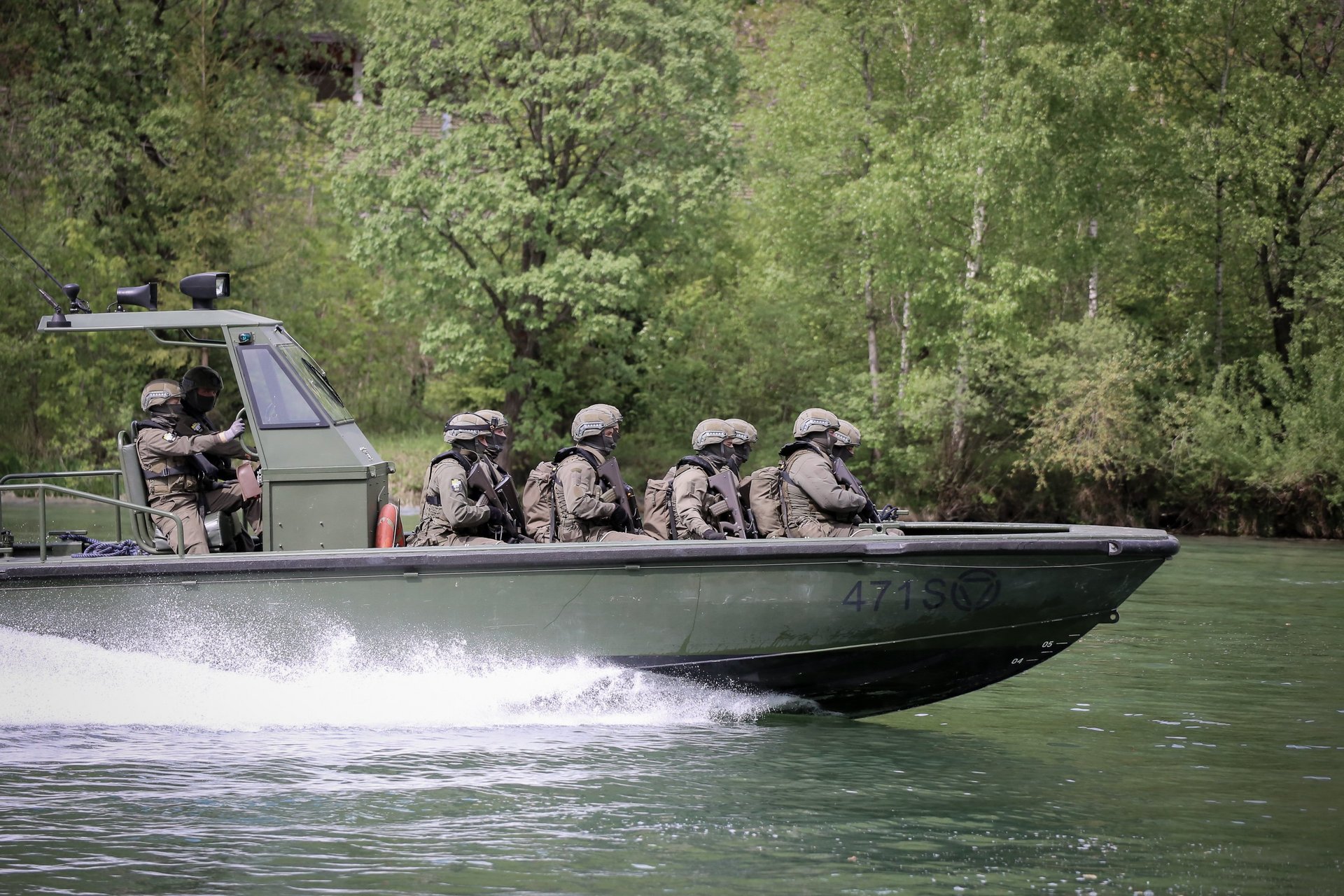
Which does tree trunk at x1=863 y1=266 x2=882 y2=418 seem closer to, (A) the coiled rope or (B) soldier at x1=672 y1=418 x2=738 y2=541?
(B) soldier at x1=672 y1=418 x2=738 y2=541

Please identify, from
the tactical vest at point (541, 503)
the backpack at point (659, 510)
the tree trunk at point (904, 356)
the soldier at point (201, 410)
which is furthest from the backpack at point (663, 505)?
the tree trunk at point (904, 356)

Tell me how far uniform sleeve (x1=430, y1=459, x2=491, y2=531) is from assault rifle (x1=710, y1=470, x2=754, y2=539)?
1.42 meters

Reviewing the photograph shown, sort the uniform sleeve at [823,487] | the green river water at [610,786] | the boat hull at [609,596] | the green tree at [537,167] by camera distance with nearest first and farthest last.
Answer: the green river water at [610,786] < the boat hull at [609,596] < the uniform sleeve at [823,487] < the green tree at [537,167]

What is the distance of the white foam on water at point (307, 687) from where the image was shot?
880cm

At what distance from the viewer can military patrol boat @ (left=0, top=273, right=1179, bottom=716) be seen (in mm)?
8617

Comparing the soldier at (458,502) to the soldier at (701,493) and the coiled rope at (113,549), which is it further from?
the coiled rope at (113,549)

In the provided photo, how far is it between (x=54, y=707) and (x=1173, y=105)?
84.3 ft

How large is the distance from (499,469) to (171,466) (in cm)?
195

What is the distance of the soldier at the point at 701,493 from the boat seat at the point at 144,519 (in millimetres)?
2772

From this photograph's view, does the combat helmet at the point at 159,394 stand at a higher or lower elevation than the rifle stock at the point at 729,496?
higher

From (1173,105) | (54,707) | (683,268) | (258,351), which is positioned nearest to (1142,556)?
(258,351)

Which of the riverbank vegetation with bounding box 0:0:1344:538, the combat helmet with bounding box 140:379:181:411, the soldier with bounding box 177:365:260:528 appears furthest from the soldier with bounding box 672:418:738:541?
the riverbank vegetation with bounding box 0:0:1344:538

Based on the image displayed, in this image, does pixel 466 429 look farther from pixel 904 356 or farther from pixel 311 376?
pixel 904 356

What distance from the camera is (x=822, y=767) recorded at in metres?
8.42
